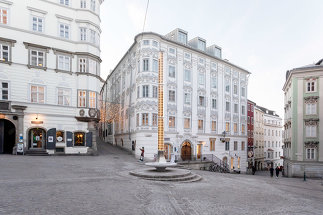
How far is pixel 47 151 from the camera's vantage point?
24062mm

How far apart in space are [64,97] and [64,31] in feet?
24.3

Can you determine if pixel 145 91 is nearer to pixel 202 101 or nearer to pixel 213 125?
pixel 202 101

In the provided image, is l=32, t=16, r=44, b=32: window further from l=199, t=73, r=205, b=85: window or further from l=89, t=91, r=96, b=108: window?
l=199, t=73, r=205, b=85: window

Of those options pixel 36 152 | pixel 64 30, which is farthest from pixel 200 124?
pixel 64 30

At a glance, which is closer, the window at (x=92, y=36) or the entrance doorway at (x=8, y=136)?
the entrance doorway at (x=8, y=136)

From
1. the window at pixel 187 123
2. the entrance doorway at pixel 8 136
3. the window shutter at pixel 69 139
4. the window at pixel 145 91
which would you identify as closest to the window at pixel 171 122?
the window at pixel 187 123

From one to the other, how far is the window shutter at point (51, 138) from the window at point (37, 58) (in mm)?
7057

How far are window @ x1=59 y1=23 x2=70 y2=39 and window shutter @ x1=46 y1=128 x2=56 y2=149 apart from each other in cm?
1050

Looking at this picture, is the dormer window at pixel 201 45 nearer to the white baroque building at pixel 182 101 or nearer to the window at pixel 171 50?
the white baroque building at pixel 182 101

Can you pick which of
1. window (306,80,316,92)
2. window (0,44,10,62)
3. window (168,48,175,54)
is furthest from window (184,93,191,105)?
window (0,44,10,62)

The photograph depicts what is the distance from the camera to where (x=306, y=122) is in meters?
30.7

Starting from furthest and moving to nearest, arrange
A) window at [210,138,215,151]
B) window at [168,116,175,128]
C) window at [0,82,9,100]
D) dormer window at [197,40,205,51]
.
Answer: dormer window at [197,40,205,51] → window at [210,138,215,151] → window at [168,116,175,128] → window at [0,82,9,100]

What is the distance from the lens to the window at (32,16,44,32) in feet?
79.9

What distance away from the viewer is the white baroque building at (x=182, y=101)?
28.3 meters
